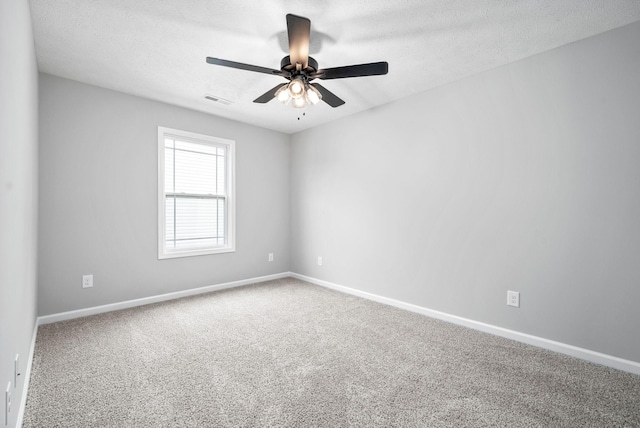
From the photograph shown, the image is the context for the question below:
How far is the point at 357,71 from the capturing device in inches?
81.1

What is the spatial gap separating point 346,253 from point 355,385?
2.27 meters

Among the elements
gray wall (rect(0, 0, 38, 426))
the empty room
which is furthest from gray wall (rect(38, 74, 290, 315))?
gray wall (rect(0, 0, 38, 426))

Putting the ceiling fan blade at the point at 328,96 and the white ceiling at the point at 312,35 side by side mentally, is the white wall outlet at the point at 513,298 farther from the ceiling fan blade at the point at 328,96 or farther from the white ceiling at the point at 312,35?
the ceiling fan blade at the point at 328,96

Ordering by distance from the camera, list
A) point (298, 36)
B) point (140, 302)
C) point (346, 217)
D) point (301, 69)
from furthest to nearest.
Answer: point (346, 217)
point (140, 302)
point (301, 69)
point (298, 36)

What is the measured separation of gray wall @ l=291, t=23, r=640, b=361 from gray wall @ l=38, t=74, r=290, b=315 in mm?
2324

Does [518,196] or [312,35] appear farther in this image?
[518,196]

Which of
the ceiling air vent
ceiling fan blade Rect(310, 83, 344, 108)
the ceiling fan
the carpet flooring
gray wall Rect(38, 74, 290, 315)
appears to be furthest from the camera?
the ceiling air vent

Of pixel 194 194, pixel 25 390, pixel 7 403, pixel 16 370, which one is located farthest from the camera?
pixel 194 194

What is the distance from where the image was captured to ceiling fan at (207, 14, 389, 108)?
6.31 ft

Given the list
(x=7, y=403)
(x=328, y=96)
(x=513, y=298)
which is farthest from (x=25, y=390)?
(x=513, y=298)

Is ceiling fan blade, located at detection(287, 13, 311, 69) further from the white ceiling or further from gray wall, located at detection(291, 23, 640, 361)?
gray wall, located at detection(291, 23, 640, 361)

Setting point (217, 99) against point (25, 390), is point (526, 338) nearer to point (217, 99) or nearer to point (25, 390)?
point (25, 390)

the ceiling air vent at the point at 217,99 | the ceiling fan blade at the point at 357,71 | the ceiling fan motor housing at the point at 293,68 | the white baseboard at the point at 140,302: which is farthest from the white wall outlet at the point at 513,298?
the ceiling air vent at the point at 217,99

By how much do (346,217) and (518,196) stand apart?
204cm
